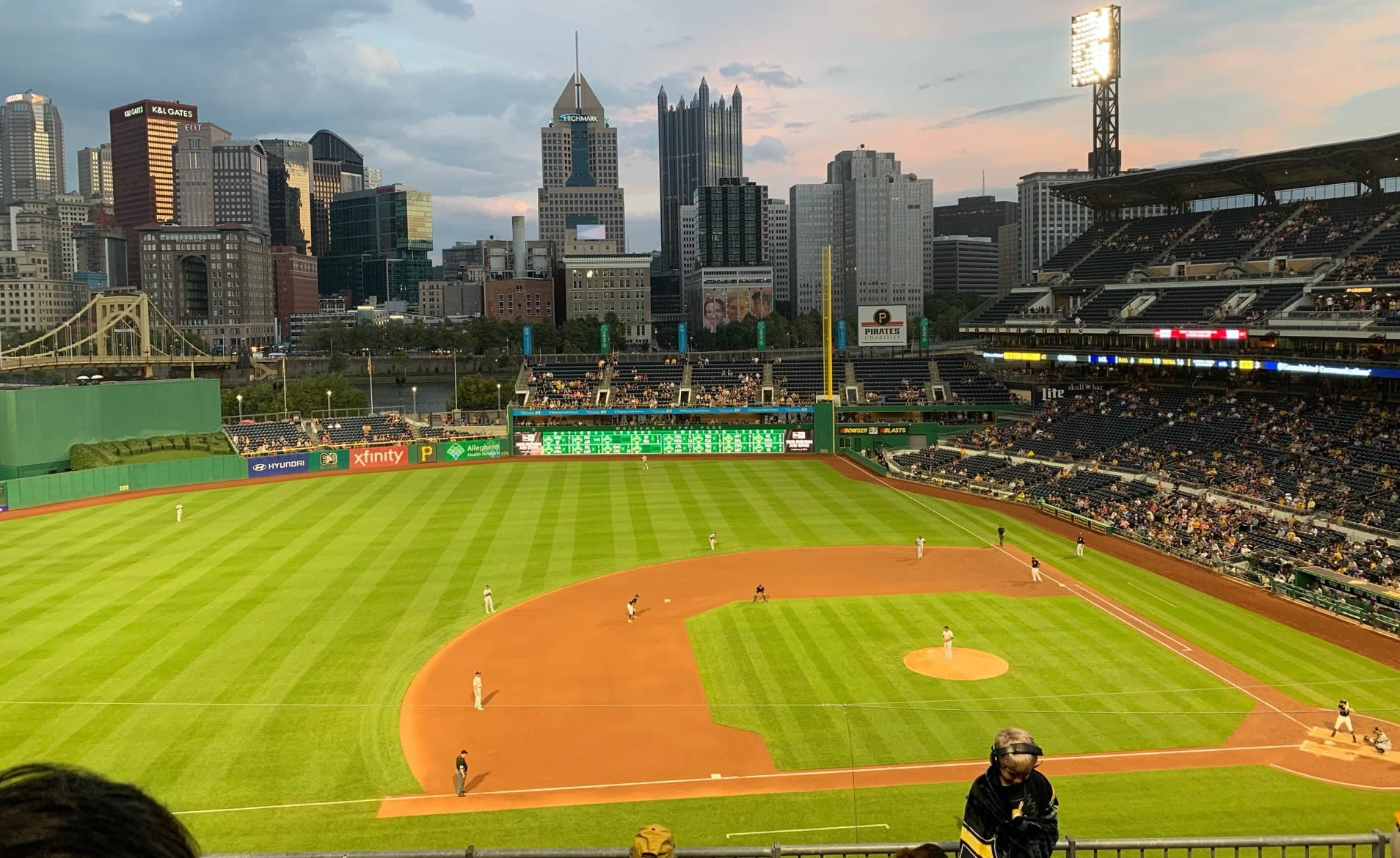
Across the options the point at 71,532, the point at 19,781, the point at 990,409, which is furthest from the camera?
the point at 990,409

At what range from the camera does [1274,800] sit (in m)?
22.0

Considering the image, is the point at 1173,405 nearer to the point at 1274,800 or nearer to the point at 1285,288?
the point at 1285,288

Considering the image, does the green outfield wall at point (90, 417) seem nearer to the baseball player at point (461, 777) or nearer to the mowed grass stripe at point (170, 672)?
the mowed grass stripe at point (170, 672)

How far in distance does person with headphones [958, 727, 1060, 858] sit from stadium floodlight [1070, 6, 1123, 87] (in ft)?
292

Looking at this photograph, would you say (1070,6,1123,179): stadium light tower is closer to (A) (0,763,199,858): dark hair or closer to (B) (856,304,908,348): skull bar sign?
(B) (856,304,908,348): skull bar sign

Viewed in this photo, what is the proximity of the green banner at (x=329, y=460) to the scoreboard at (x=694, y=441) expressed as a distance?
15190 millimetres

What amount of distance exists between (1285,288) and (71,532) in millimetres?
70852

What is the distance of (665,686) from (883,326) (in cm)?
6751

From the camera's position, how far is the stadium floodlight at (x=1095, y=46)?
82062mm

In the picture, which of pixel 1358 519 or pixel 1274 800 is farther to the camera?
pixel 1358 519

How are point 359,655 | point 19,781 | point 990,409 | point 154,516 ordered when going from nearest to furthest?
point 19,781 → point 359,655 → point 154,516 → point 990,409

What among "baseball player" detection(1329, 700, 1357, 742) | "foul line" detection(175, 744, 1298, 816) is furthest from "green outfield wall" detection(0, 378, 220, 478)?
"baseball player" detection(1329, 700, 1357, 742)

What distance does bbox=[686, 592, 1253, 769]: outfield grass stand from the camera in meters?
25.6

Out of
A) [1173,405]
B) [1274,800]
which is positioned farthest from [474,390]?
[1274,800]
